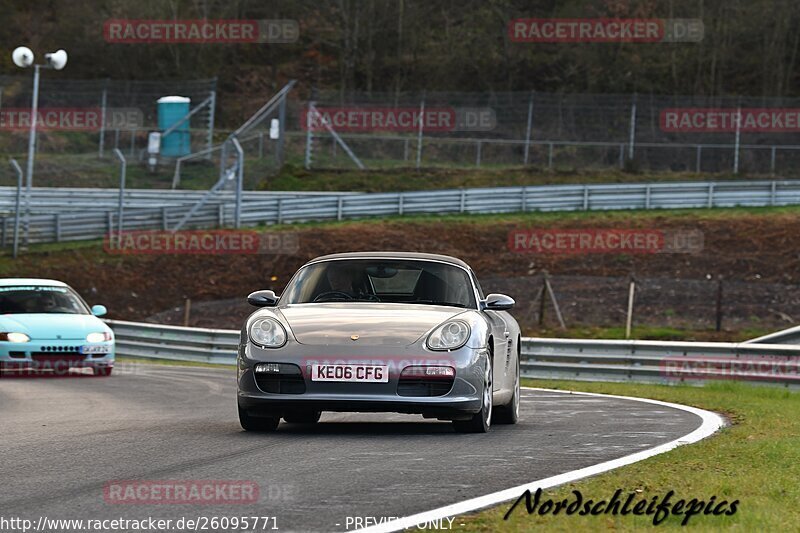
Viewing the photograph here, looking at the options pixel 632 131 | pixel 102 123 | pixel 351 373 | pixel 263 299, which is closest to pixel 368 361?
pixel 351 373

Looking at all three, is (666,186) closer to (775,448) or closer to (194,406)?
(194,406)

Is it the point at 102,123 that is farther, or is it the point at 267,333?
the point at 102,123

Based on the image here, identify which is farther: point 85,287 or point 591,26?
point 591,26

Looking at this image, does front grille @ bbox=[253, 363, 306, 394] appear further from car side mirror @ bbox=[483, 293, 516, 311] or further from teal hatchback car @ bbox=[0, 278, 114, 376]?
teal hatchback car @ bbox=[0, 278, 114, 376]

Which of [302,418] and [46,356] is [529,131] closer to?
[46,356]

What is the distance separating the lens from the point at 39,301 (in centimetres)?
2039

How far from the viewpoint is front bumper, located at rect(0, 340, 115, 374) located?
19141 millimetres

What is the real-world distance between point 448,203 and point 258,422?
34946mm

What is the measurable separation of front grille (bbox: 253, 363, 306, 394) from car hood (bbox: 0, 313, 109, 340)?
992 centimetres

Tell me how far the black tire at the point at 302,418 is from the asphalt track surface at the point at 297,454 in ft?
0.46

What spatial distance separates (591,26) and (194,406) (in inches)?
1878

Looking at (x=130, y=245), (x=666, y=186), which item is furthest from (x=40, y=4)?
(x=666, y=186)

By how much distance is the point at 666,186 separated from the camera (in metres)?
44.7

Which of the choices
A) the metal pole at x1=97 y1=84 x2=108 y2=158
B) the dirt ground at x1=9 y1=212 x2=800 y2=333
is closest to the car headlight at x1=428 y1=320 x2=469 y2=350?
the dirt ground at x1=9 y1=212 x2=800 y2=333
